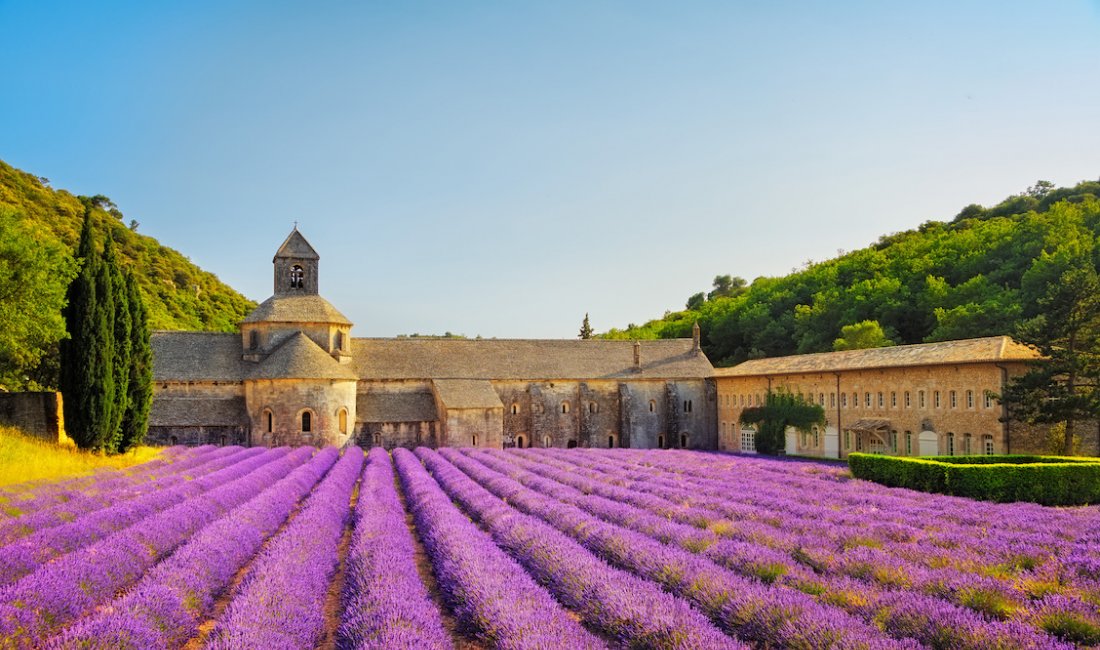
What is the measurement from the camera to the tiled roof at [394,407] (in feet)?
137

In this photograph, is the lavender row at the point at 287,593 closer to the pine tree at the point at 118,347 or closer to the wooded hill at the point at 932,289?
the pine tree at the point at 118,347

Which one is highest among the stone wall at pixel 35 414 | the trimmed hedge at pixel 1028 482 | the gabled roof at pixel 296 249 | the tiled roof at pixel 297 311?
the gabled roof at pixel 296 249

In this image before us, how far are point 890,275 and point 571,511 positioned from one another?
60.9 meters

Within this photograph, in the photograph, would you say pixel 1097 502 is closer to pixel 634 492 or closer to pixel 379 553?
pixel 634 492

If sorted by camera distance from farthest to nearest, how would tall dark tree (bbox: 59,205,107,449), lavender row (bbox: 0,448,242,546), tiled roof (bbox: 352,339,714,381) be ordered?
tiled roof (bbox: 352,339,714,381), tall dark tree (bbox: 59,205,107,449), lavender row (bbox: 0,448,242,546)

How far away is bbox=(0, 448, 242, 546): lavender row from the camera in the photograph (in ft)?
39.9

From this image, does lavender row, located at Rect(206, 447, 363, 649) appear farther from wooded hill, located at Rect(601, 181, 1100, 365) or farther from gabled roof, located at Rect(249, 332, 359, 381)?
wooded hill, located at Rect(601, 181, 1100, 365)

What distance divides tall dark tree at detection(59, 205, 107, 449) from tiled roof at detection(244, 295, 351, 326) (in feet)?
58.1

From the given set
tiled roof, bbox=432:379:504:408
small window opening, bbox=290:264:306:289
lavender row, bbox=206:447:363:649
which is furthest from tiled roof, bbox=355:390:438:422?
lavender row, bbox=206:447:363:649

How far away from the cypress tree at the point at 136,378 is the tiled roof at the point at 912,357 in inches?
1172

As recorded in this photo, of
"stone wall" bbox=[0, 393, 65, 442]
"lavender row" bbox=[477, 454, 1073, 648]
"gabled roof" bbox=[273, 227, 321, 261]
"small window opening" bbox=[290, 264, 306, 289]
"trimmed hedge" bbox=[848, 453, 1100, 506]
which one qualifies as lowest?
"trimmed hedge" bbox=[848, 453, 1100, 506]

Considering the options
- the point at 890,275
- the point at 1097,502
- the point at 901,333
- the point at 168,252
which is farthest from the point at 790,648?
the point at 168,252

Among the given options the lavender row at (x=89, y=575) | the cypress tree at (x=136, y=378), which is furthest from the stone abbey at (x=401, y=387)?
the lavender row at (x=89, y=575)

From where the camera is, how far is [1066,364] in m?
26.0
